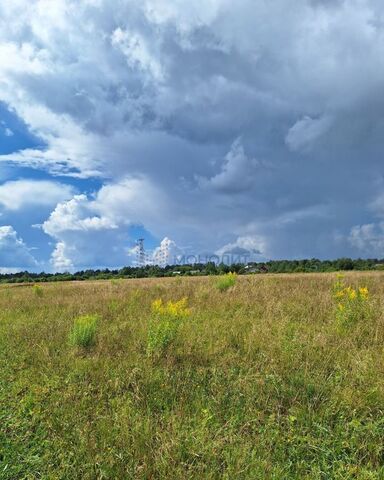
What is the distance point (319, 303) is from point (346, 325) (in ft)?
6.63

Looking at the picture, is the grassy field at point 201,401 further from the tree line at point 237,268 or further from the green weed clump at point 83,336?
the tree line at point 237,268

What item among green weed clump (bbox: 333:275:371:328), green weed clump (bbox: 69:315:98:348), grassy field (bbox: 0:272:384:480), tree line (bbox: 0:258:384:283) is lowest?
grassy field (bbox: 0:272:384:480)

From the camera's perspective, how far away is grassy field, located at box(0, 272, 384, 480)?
3.30 metres

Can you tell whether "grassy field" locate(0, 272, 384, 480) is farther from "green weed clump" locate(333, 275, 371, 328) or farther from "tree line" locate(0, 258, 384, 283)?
"tree line" locate(0, 258, 384, 283)

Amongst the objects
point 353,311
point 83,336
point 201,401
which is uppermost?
point 353,311

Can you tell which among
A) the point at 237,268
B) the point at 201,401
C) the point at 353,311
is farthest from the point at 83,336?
the point at 237,268

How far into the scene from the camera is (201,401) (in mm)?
4270

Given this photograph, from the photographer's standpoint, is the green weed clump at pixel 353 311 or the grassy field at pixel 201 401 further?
the green weed clump at pixel 353 311

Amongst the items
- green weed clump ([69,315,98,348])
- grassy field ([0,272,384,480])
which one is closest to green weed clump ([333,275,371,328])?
grassy field ([0,272,384,480])

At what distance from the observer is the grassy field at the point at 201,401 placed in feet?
10.8

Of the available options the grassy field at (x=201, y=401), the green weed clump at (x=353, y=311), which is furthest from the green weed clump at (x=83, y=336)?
the green weed clump at (x=353, y=311)

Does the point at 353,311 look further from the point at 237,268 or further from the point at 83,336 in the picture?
the point at 237,268

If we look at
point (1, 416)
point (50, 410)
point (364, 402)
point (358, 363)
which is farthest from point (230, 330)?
point (1, 416)

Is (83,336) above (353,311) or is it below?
below
